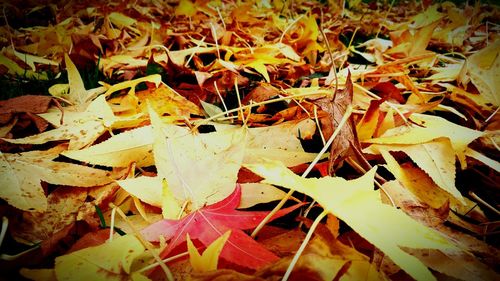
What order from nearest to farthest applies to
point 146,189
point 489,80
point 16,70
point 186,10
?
1. point 146,189
2. point 489,80
3. point 16,70
4. point 186,10

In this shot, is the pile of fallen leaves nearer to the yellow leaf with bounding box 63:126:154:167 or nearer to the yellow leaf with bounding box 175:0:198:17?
the yellow leaf with bounding box 63:126:154:167

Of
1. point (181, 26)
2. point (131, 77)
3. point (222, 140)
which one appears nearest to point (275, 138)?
point (222, 140)

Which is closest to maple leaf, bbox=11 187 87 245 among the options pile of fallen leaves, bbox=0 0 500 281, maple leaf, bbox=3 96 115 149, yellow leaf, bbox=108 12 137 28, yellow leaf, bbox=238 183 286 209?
pile of fallen leaves, bbox=0 0 500 281

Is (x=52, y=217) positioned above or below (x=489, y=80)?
below

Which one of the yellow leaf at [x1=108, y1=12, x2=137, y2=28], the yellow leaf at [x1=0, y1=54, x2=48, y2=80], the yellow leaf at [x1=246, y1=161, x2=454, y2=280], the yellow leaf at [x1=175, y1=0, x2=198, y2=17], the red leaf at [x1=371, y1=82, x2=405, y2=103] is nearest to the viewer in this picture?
the yellow leaf at [x1=246, y1=161, x2=454, y2=280]

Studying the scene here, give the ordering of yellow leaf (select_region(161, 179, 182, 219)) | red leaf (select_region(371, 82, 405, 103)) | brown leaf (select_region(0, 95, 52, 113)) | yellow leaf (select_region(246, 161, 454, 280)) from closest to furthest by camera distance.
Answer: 1. yellow leaf (select_region(246, 161, 454, 280))
2. yellow leaf (select_region(161, 179, 182, 219))
3. brown leaf (select_region(0, 95, 52, 113))
4. red leaf (select_region(371, 82, 405, 103))

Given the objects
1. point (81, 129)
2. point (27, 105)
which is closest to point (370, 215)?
point (81, 129)

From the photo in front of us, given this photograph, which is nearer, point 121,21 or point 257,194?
point 257,194

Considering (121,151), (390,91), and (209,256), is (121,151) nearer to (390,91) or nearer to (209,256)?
(209,256)
